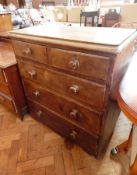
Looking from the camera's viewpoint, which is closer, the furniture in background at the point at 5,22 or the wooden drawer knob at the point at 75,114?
the wooden drawer knob at the point at 75,114

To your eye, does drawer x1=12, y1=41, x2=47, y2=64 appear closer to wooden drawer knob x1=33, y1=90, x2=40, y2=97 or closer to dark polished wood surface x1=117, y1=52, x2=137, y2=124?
wooden drawer knob x1=33, y1=90, x2=40, y2=97

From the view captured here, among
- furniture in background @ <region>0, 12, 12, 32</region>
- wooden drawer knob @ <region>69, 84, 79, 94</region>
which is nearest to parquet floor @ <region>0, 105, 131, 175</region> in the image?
wooden drawer knob @ <region>69, 84, 79, 94</region>

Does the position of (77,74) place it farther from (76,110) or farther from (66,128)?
(66,128)

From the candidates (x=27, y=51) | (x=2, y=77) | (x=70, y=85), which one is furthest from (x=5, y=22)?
(x=70, y=85)

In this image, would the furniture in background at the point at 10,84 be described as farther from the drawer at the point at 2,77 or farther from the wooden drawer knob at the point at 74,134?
the wooden drawer knob at the point at 74,134

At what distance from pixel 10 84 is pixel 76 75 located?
0.72 metres

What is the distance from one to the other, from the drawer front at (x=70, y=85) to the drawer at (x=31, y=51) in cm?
8

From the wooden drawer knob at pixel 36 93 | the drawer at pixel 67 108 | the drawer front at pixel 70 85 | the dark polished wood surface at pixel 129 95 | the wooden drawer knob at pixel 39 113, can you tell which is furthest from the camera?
the wooden drawer knob at pixel 39 113

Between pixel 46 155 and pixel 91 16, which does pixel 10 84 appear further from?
pixel 91 16

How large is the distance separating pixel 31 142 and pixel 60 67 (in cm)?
82

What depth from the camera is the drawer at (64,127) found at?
1106 mm

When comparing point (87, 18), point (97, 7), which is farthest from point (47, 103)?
point (97, 7)

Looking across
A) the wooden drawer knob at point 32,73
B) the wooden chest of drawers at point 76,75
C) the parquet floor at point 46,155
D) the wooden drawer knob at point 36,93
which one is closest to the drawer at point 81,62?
the wooden chest of drawers at point 76,75

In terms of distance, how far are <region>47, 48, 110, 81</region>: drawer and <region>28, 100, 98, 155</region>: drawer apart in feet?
1.63
